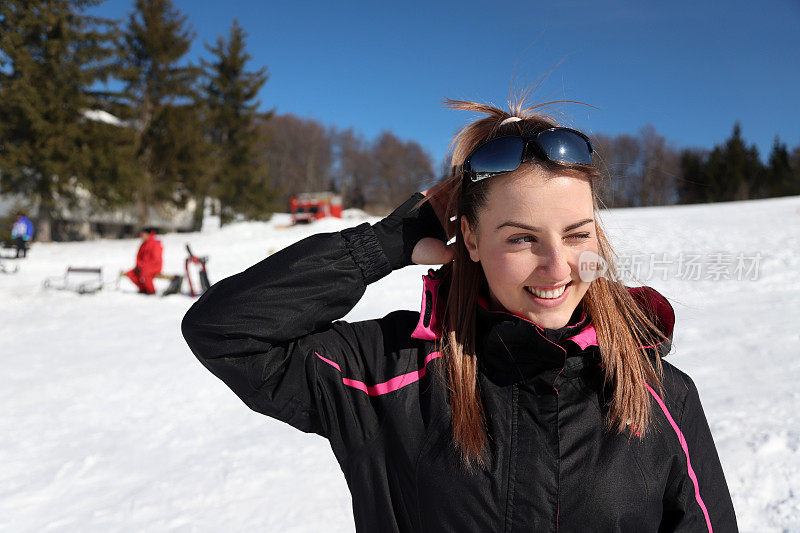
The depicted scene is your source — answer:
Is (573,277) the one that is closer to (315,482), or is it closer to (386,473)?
(386,473)

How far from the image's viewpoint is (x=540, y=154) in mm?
1497

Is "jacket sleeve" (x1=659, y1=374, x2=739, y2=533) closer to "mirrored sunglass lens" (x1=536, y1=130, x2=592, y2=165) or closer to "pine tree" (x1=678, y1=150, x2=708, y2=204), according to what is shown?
"mirrored sunglass lens" (x1=536, y1=130, x2=592, y2=165)

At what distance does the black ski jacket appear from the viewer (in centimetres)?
138

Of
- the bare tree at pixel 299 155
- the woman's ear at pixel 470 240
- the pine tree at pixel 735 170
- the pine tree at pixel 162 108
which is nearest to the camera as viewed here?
the woman's ear at pixel 470 240

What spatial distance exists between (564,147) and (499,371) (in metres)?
0.68

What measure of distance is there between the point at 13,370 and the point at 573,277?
711 cm

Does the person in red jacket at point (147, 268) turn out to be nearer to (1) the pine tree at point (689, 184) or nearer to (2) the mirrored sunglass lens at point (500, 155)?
(1) the pine tree at point (689, 184)

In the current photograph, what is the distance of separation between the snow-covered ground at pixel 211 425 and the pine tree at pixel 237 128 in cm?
2564

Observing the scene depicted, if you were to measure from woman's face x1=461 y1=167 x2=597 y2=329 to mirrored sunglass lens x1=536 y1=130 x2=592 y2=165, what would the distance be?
0.05m

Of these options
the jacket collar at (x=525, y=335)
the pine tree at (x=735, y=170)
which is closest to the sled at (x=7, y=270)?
the jacket collar at (x=525, y=335)

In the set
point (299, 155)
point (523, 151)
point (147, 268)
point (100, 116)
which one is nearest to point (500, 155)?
point (523, 151)

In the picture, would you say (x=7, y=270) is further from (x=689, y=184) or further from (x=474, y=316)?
(x=689, y=184)

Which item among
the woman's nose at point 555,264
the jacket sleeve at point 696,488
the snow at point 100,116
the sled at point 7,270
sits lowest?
the sled at point 7,270

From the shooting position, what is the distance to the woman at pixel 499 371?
139 cm
